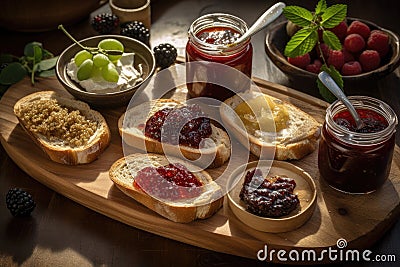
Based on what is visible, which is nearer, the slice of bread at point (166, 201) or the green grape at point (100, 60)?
the slice of bread at point (166, 201)

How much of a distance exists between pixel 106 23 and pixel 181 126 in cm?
102

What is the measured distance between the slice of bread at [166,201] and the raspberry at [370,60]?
1136 mm

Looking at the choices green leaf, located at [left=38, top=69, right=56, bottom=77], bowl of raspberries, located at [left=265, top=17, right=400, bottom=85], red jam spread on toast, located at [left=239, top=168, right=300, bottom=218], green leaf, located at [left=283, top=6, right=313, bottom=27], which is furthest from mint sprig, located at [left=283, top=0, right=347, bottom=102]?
green leaf, located at [left=38, top=69, right=56, bottom=77]

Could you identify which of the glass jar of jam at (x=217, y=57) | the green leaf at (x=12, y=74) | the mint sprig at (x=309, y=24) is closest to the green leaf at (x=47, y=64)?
the green leaf at (x=12, y=74)

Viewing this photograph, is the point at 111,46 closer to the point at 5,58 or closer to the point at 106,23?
the point at 106,23

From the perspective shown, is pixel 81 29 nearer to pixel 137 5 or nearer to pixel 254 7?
pixel 137 5

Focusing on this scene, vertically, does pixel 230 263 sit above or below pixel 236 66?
below

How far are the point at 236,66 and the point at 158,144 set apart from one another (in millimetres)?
558

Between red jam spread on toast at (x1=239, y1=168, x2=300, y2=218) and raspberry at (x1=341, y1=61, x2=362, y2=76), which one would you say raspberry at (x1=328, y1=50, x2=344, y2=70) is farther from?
red jam spread on toast at (x1=239, y1=168, x2=300, y2=218)

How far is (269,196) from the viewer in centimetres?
272

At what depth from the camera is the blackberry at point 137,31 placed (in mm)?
3688

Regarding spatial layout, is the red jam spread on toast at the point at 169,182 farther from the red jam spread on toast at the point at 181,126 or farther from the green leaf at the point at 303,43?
the green leaf at the point at 303,43

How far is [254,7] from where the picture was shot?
423 centimetres

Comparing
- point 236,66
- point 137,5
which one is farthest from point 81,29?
point 236,66
